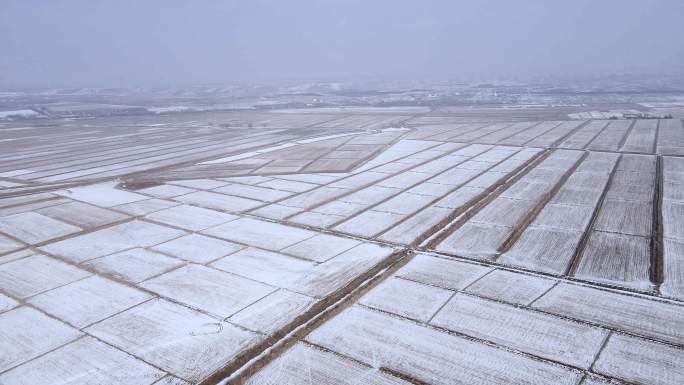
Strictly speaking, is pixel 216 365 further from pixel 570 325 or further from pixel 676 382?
pixel 676 382

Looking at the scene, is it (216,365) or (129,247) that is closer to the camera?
(216,365)

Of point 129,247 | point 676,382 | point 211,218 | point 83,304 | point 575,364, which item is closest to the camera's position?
point 676,382

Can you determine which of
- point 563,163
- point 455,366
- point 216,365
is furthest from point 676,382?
point 563,163

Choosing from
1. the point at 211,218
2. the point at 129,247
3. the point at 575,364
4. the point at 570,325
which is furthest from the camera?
the point at 211,218

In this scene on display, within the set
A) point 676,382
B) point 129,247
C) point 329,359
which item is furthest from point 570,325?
point 129,247

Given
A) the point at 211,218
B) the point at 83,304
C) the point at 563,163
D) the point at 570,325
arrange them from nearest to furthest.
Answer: the point at 570,325
the point at 83,304
the point at 211,218
the point at 563,163

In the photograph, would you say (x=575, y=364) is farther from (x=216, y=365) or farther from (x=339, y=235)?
(x=339, y=235)
